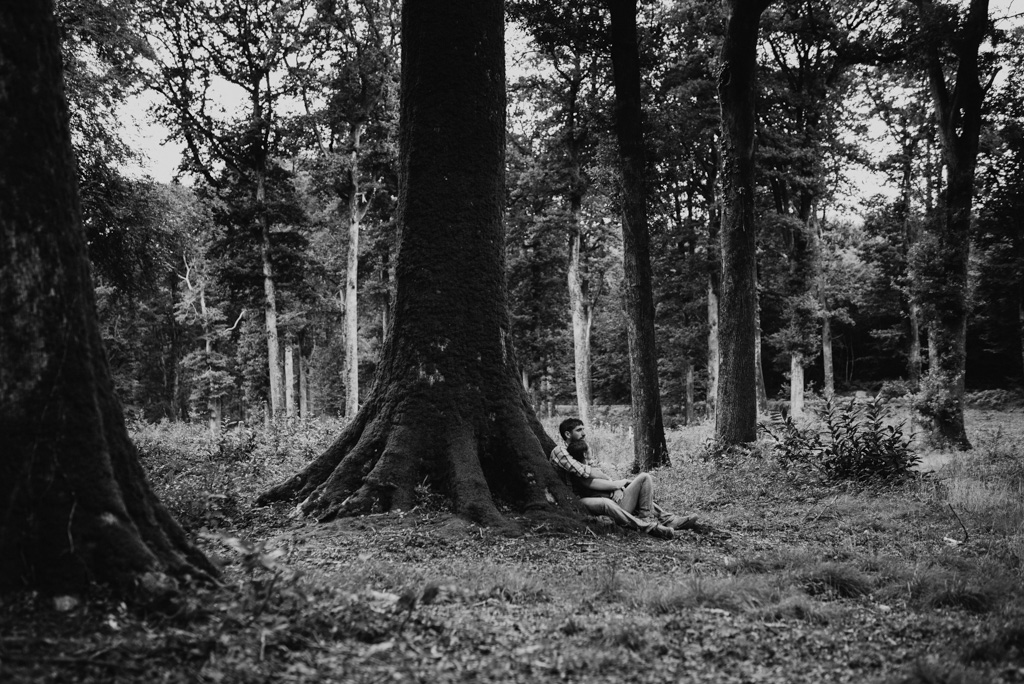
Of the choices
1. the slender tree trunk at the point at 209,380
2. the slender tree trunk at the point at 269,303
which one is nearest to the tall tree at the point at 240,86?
the slender tree trunk at the point at 269,303

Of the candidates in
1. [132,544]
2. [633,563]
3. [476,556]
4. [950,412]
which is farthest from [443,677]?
[950,412]

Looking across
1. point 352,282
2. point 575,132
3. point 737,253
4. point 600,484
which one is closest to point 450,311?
point 600,484

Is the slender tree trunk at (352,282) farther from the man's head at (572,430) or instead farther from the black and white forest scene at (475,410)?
the man's head at (572,430)

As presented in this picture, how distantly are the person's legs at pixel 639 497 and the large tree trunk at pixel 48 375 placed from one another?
4.82 m

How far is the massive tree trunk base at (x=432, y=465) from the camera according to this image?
6148 mm

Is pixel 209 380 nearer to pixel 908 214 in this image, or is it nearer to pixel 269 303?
pixel 269 303

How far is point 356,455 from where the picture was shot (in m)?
6.50

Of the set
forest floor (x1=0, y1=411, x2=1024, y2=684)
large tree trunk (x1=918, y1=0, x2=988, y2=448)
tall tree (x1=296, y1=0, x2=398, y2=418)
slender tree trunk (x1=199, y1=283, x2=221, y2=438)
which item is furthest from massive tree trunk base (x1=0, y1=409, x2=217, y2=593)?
slender tree trunk (x1=199, y1=283, x2=221, y2=438)

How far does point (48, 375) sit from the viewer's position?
3.12 meters

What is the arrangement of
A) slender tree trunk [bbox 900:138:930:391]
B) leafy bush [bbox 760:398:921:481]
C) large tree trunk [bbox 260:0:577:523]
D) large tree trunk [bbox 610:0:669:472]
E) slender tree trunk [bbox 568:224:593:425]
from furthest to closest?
slender tree trunk [bbox 900:138:930:391]
slender tree trunk [bbox 568:224:593:425]
large tree trunk [bbox 610:0:669:472]
leafy bush [bbox 760:398:921:481]
large tree trunk [bbox 260:0:577:523]

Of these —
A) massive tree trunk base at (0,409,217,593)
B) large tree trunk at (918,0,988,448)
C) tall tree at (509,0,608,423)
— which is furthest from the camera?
tall tree at (509,0,608,423)

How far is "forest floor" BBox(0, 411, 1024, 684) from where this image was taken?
109 inches

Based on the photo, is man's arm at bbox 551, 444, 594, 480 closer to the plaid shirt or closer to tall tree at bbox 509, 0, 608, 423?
the plaid shirt

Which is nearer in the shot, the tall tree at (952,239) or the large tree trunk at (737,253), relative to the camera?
the large tree trunk at (737,253)
